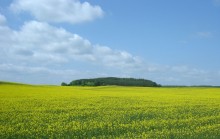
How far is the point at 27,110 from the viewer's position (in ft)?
76.2

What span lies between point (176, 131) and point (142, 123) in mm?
2232

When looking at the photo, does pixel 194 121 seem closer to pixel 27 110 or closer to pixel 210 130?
pixel 210 130

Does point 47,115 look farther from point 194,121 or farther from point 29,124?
point 194,121

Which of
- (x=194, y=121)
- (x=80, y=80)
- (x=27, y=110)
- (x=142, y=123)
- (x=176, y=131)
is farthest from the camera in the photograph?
(x=80, y=80)

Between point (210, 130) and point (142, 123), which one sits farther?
point (142, 123)

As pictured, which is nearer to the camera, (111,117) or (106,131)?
(106,131)

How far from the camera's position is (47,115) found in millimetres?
21172

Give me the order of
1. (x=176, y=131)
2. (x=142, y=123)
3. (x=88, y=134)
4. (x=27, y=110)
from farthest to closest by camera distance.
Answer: (x=27, y=110), (x=142, y=123), (x=176, y=131), (x=88, y=134)

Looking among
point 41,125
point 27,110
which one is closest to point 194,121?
point 41,125

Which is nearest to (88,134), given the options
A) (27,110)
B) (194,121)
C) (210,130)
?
(210,130)

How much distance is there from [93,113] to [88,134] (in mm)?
6962

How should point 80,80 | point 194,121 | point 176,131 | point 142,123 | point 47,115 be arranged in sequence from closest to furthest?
point 176,131 → point 142,123 → point 194,121 → point 47,115 → point 80,80

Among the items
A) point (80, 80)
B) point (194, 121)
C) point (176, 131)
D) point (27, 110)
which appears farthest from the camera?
point (80, 80)

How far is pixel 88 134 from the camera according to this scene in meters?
15.3
